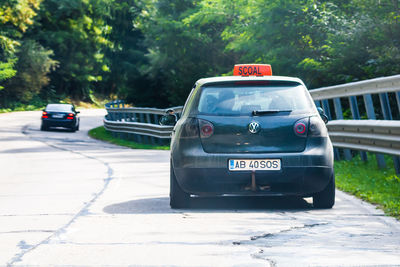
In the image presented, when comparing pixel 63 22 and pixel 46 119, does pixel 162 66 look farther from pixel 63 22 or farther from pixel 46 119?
pixel 63 22

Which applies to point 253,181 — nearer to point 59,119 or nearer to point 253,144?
point 253,144

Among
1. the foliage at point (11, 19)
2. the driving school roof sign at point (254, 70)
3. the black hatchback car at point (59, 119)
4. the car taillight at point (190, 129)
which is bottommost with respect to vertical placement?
the black hatchback car at point (59, 119)

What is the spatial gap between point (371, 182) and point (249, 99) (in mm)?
3141

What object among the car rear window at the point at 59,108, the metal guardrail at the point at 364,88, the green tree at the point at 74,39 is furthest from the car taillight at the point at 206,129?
the green tree at the point at 74,39

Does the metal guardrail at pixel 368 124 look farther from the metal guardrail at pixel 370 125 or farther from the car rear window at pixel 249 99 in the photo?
the car rear window at pixel 249 99

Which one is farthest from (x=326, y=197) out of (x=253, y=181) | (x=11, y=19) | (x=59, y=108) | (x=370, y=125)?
(x=11, y=19)

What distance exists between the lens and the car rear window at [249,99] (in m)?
8.88

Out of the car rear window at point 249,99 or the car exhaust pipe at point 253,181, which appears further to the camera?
the car rear window at point 249,99

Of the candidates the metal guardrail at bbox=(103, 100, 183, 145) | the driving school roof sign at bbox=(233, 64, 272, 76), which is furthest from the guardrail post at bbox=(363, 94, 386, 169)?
the metal guardrail at bbox=(103, 100, 183, 145)

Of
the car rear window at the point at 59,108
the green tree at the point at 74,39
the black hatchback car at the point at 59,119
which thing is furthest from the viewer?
the green tree at the point at 74,39

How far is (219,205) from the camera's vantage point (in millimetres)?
9492

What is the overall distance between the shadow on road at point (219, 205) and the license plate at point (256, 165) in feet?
1.81

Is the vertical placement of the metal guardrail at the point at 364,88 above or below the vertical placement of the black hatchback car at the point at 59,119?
above

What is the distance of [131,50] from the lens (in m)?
82.4
